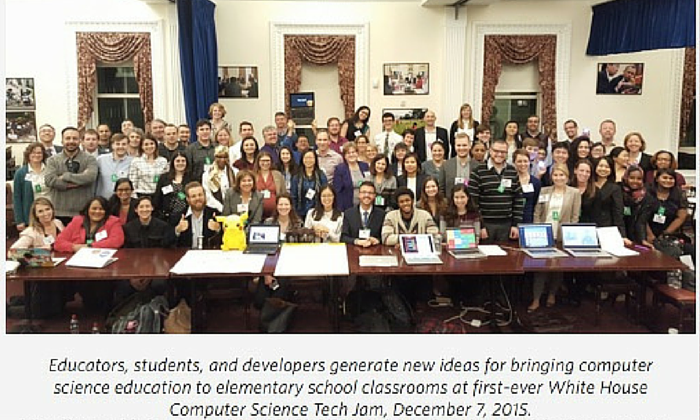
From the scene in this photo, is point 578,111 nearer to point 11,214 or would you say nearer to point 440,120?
point 440,120

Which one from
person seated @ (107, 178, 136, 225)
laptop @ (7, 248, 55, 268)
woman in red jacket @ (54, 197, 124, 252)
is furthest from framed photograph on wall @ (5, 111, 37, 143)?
laptop @ (7, 248, 55, 268)

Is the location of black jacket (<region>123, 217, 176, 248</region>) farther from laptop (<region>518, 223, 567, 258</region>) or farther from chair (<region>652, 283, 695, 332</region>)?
chair (<region>652, 283, 695, 332</region>)

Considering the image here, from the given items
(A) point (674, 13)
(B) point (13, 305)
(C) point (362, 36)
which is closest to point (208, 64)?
(C) point (362, 36)

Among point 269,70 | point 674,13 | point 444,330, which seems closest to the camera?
point 444,330

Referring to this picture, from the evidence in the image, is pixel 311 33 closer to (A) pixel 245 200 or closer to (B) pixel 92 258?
(A) pixel 245 200

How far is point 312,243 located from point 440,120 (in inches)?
158

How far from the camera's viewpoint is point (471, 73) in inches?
291

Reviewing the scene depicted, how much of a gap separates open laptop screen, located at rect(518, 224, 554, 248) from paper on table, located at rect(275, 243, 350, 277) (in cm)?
115

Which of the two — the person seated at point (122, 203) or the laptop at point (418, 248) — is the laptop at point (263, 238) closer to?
the laptop at point (418, 248)

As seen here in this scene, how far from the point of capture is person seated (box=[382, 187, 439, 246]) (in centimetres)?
387

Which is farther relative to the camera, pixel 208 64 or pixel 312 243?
pixel 208 64

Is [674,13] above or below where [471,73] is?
above

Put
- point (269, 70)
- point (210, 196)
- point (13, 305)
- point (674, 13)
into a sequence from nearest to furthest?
point (13, 305) < point (210, 196) < point (674, 13) < point (269, 70)

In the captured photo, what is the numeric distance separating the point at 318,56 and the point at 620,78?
12.6ft
